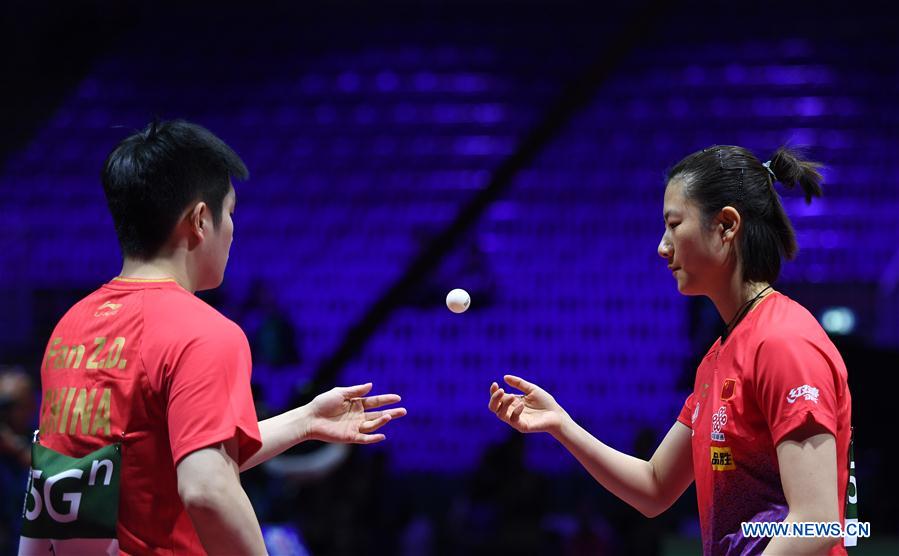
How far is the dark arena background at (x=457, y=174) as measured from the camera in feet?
25.3

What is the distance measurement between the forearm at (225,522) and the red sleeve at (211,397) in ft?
0.29

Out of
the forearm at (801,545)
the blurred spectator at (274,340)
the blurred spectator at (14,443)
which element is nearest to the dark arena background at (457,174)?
the blurred spectator at (274,340)

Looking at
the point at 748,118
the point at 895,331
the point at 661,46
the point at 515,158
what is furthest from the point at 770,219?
the point at 661,46

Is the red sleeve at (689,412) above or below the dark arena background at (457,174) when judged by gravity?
below

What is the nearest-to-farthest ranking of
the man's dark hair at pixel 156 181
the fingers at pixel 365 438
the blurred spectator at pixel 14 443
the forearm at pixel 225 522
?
the forearm at pixel 225 522 < the man's dark hair at pixel 156 181 < the fingers at pixel 365 438 < the blurred spectator at pixel 14 443

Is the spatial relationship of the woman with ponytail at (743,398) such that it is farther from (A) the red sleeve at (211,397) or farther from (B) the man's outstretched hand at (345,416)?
(A) the red sleeve at (211,397)

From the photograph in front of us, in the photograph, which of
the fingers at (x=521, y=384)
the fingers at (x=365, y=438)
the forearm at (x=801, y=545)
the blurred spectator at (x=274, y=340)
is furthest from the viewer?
the blurred spectator at (x=274, y=340)

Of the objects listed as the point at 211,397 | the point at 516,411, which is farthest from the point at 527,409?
the point at 211,397

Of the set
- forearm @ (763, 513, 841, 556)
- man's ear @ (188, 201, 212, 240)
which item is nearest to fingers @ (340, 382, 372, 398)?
man's ear @ (188, 201, 212, 240)

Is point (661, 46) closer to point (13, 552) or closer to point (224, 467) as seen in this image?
point (13, 552)

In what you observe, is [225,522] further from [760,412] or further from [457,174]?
[457,174]

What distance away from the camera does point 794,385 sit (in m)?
1.92

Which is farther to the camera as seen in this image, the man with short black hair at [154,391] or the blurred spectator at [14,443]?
the blurred spectator at [14,443]

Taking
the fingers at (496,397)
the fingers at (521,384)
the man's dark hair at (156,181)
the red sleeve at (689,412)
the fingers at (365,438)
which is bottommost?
the fingers at (365,438)
